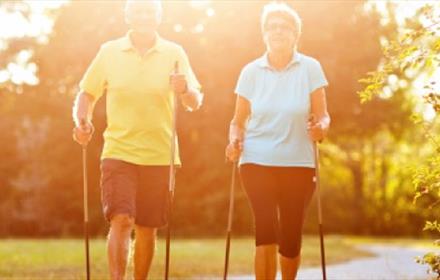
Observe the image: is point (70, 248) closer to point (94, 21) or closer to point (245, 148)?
point (94, 21)

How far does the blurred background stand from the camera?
25.2m

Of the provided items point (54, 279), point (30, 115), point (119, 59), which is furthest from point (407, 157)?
point (119, 59)

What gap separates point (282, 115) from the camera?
683 cm

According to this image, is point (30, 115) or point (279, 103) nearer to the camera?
point (279, 103)

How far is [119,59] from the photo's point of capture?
24.3 ft

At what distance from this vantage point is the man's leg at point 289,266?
6.92 m

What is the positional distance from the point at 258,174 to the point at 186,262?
8.56 m

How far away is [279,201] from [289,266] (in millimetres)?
432

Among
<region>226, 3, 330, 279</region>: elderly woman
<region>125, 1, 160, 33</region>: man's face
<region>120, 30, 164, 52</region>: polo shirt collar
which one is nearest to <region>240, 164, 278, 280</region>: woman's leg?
<region>226, 3, 330, 279</region>: elderly woman

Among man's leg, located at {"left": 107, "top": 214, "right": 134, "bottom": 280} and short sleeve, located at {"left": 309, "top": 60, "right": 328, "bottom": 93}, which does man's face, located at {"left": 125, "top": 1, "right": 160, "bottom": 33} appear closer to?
short sleeve, located at {"left": 309, "top": 60, "right": 328, "bottom": 93}

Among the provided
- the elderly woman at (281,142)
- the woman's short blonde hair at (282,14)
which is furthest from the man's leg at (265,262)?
the woman's short blonde hair at (282,14)

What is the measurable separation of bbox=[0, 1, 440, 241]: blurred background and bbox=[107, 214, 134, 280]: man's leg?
1577cm

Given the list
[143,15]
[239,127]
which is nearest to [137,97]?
[143,15]

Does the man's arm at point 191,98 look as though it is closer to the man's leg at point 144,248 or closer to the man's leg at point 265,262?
the man's leg at point 144,248
